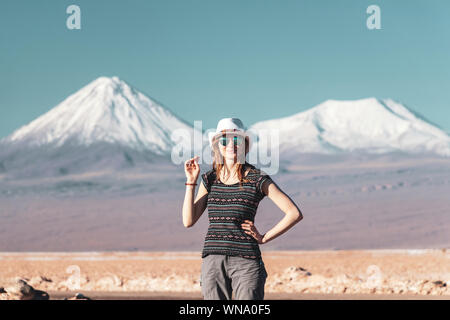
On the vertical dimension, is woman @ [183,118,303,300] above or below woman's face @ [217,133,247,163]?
below

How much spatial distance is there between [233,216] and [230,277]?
330 mm

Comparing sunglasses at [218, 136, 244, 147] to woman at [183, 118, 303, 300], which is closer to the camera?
woman at [183, 118, 303, 300]

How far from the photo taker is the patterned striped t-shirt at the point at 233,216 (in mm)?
4488

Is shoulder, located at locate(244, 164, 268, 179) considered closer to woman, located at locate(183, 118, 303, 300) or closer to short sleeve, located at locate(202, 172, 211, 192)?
woman, located at locate(183, 118, 303, 300)

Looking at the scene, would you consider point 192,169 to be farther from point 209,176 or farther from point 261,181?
point 261,181

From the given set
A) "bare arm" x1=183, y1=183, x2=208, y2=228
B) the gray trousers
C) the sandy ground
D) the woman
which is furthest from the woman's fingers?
the sandy ground

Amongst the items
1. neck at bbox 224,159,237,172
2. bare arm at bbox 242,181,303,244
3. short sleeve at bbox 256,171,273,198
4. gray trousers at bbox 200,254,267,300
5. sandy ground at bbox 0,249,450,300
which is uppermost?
neck at bbox 224,159,237,172

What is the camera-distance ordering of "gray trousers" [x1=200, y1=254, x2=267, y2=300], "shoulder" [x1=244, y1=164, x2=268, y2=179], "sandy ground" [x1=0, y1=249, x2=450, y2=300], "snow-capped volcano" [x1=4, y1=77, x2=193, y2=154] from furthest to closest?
1. "snow-capped volcano" [x1=4, y1=77, x2=193, y2=154]
2. "sandy ground" [x1=0, y1=249, x2=450, y2=300]
3. "shoulder" [x1=244, y1=164, x2=268, y2=179]
4. "gray trousers" [x1=200, y1=254, x2=267, y2=300]

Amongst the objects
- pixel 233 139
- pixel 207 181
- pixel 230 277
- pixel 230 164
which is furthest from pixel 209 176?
pixel 230 277

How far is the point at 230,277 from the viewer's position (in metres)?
4.52

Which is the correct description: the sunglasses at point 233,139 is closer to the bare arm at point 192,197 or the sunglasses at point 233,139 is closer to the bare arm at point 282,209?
the bare arm at point 192,197

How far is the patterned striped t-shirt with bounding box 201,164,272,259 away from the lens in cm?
449
